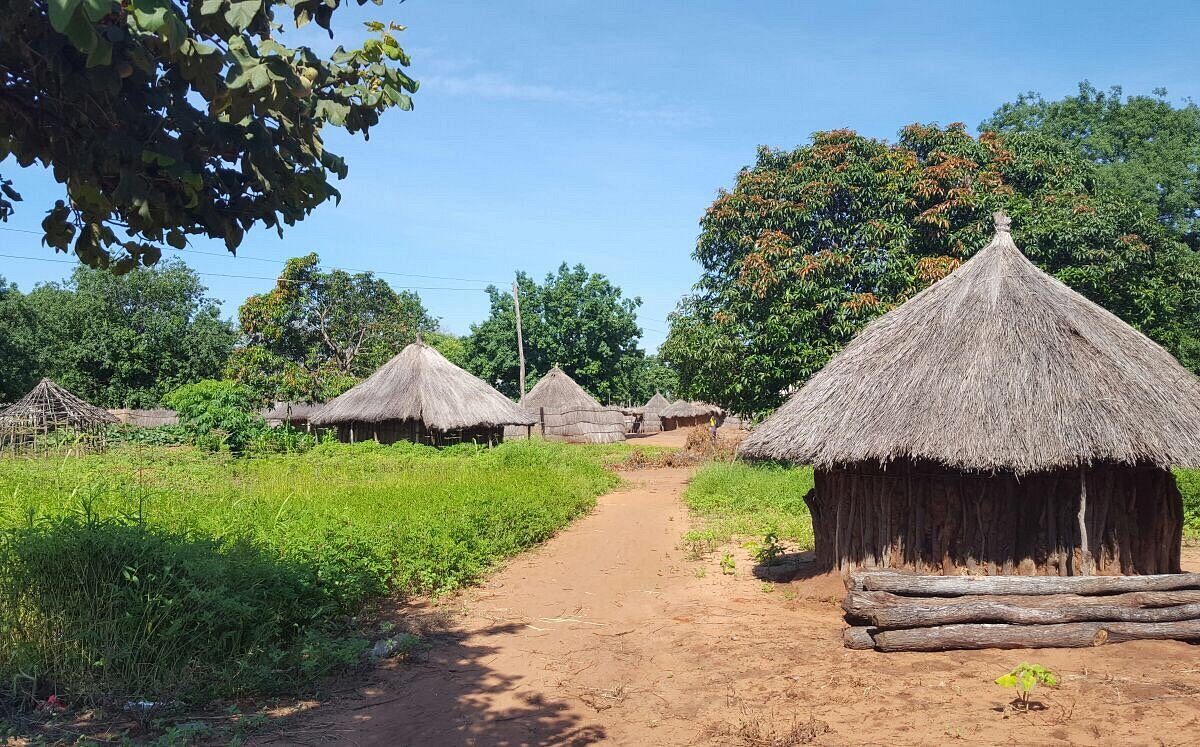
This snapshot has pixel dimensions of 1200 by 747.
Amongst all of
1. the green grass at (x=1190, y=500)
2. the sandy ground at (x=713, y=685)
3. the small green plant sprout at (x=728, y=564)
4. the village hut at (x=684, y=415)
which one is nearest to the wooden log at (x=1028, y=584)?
the sandy ground at (x=713, y=685)

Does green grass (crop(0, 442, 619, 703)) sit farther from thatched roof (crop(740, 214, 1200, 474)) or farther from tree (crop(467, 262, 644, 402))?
tree (crop(467, 262, 644, 402))

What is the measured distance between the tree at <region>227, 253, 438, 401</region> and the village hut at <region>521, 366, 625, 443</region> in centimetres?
619

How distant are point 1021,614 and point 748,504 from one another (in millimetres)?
8116

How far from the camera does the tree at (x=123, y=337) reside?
34969 millimetres

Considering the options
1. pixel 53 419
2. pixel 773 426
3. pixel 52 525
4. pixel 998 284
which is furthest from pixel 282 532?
pixel 53 419

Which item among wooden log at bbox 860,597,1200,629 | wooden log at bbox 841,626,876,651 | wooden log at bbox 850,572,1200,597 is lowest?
wooden log at bbox 841,626,876,651

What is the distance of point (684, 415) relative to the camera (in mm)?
50094

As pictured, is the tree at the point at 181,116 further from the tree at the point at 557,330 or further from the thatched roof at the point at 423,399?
the tree at the point at 557,330

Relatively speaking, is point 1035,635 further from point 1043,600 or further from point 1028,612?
point 1043,600

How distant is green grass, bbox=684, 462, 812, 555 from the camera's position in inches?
467

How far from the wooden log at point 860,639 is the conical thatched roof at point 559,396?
2790cm

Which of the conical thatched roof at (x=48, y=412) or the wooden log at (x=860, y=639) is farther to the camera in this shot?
the conical thatched roof at (x=48, y=412)

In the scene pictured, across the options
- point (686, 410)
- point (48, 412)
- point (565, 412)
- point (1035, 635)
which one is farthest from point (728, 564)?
point (686, 410)

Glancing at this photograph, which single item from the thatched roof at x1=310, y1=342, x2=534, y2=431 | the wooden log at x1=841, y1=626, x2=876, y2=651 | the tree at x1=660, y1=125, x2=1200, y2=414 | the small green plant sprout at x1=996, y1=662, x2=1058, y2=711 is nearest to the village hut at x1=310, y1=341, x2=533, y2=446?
the thatched roof at x1=310, y1=342, x2=534, y2=431
